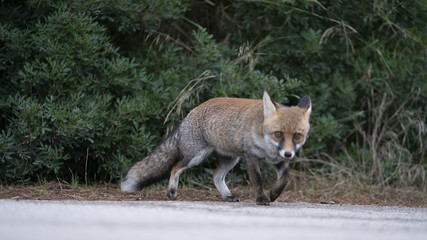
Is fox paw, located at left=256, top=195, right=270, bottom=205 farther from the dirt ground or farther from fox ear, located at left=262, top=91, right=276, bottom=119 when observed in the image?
the dirt ground

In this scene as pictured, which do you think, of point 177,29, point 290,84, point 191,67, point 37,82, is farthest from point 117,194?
point 177,29

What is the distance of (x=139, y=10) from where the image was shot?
27.1 feet

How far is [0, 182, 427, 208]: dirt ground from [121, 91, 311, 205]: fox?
30cm

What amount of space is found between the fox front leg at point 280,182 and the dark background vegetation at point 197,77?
204 centimetres

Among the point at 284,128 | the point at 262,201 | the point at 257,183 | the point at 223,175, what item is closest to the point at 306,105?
the point at 284,128

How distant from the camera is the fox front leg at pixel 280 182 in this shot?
246 inches

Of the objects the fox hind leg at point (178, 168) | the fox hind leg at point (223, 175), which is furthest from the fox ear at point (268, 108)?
the fox hind leg at point (223, 175)

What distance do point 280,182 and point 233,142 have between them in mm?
778

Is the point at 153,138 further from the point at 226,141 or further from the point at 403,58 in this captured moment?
the point at 403,58

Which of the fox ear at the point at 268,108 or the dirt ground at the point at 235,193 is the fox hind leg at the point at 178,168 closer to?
the dirt ground at the point at 235,193

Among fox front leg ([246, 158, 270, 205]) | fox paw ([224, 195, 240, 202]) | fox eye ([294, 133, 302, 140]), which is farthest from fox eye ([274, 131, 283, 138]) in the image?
fox paw ([224, 195, 240, 202])

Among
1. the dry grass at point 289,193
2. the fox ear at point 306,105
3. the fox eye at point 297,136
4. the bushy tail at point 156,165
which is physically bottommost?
the dry grass at point 289,193

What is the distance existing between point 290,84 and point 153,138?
85.5 inches

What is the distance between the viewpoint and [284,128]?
5.93m
